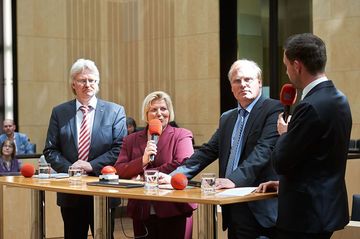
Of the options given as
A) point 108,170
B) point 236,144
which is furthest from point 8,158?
point 236,144

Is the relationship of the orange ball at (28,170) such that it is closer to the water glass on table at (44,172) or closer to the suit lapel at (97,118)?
the water glass on table at (44,172)

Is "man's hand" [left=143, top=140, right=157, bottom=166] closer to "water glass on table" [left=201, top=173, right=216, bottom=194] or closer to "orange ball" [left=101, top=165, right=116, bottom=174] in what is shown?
"orange ball" [left=101, top=165, right=116, bottom=174]

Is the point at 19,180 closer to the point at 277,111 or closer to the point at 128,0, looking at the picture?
the point at 277,111

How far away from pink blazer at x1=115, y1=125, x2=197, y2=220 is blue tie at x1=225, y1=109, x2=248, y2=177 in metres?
0.49

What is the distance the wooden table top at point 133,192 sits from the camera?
4.06m

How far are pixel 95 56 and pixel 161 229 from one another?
1002 cm

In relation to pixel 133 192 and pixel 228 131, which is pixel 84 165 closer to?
pixel 133 192

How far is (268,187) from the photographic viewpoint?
429cm

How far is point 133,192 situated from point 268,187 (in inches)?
32.4

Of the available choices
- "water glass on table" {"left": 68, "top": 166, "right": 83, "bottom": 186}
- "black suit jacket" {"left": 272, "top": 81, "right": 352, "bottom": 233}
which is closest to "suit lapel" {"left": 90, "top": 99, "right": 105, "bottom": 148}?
"water glass on table" {"left": 68, "top": 166, "right": 83, "bottom": 186}

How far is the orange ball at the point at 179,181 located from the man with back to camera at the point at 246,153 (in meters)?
0.20

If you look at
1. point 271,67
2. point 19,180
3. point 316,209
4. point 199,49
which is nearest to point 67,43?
point 199,49

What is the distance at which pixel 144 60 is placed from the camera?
48.0 feet

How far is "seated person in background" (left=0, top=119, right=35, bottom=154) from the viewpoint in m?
12.2
